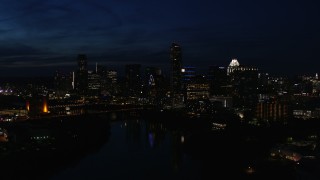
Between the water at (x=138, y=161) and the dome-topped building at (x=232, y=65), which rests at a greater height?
the dome-topped building at (x=232, y=65)

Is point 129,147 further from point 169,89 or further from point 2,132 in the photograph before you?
point 169,89

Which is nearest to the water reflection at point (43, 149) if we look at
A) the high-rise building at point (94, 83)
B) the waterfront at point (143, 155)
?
the waterfront at point (143, 155)

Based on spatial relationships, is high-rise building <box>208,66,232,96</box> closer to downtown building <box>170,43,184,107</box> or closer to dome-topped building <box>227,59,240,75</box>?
dome-topped building <box>227,59,240,75</box>

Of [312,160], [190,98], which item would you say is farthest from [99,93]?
[312,160]

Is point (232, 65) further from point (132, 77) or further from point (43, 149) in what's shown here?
point (43, 149)

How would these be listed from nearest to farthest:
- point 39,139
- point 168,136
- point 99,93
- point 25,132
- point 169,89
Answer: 1. point 39,139
2. point 25,132
3. point 168,136
4. point 169,89
5. point 99,93

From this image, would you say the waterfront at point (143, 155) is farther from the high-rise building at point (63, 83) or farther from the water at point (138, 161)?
the high-rise building at point (63, 83)
